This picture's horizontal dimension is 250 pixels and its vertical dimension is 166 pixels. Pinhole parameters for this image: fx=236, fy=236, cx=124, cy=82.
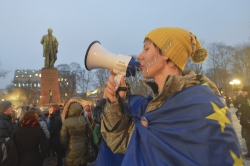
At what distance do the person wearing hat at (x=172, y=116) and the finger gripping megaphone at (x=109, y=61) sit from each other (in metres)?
0.08

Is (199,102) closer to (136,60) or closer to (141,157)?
(141,157)

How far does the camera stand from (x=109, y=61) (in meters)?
1.92

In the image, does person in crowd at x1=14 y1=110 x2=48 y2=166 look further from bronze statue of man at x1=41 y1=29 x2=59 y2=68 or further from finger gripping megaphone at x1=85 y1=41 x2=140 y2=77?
bronze statue of man at x1=41 y1=29 x2=59 y2=68

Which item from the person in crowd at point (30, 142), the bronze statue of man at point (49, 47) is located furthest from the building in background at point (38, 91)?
the person in crowd at point (30, 142)

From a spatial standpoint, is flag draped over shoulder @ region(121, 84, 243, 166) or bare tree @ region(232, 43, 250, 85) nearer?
flag draped over shoulder @ region(121, 84, 243, 166)

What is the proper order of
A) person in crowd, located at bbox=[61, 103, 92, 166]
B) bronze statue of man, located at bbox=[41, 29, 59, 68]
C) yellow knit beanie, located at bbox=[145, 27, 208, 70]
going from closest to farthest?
yellow knit beanie, located at bbox=[145, 27, 208, 70] < person in crowd, located at bbox=[61, 103, 92, 166] < bronze statue of man, located at bbox=[41, 29, 59, 68]

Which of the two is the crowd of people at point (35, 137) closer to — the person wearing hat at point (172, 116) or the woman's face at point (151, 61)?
the person wearing hat at point (172, 116)

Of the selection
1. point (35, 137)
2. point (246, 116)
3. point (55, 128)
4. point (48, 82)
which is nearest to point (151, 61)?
point (35, 137)

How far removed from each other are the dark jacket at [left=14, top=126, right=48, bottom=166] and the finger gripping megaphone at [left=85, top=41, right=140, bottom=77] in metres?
2.89

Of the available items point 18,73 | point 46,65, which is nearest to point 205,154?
point 46,65

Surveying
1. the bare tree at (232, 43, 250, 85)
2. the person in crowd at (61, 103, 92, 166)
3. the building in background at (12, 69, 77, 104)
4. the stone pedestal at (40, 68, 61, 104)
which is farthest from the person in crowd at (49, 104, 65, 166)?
the bare tree at (232, 43, 250, 85)

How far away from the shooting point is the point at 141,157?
1373 mm

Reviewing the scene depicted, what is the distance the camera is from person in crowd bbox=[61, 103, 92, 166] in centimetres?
523

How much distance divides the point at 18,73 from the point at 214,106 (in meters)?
126
